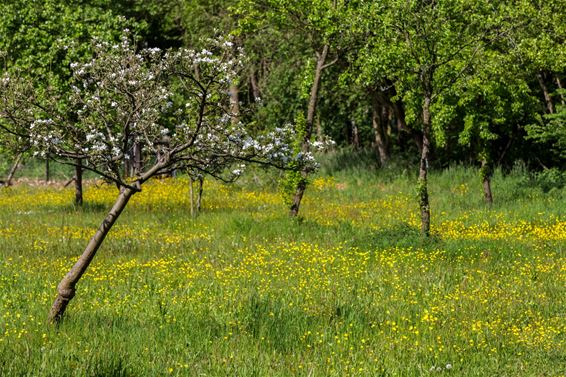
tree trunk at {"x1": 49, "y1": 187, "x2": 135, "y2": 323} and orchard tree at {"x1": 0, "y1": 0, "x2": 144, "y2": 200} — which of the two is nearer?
tree trunk at {"x1": 49, "y1": 187, "x2": 135, "y2": 323}

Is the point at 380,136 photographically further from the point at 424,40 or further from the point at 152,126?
the point at 152,126

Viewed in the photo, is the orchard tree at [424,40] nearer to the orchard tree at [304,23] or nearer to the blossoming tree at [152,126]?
the orchard tree at [304,23]

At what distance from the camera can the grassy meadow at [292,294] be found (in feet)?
28.2

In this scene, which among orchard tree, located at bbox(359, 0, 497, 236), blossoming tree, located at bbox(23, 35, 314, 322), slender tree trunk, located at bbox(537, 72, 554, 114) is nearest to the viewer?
blossoming tree, located at bbox(23, 35, 314, 322)

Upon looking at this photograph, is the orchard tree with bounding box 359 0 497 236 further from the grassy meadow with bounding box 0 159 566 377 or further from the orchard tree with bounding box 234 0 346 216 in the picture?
the grassy meadow with bounding box 0 159 566 377

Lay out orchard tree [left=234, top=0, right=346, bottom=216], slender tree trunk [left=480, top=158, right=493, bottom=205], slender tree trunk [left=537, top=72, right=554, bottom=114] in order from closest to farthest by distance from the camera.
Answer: orchard tree [left=234, top=0, right=346, bottom=216]
slender tree trunk [left=480, top=158, right=493, bottom=205]
slender tree trunk [left=537, top=72, right=554, bottom=114]

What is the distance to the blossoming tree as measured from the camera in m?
8.07

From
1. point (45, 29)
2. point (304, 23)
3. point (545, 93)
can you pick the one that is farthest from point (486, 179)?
point (45, 29)

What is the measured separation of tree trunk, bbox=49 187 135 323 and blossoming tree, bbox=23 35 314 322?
14mm

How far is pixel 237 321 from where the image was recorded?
1009 cm

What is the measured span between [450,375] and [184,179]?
26.8m

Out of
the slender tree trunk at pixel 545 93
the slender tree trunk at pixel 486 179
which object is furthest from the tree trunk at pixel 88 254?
the slender tree trunk at pixel 545 93

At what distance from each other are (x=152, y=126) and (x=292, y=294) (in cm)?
412

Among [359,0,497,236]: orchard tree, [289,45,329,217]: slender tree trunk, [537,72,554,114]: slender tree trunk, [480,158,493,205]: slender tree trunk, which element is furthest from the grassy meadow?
[537,72,554,114]: slender tree trunk
